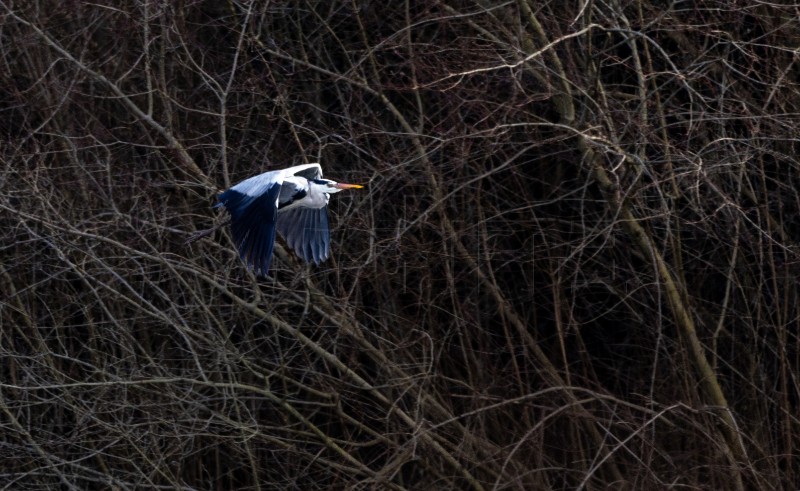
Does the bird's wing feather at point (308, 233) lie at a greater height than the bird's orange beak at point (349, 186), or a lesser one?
lesser

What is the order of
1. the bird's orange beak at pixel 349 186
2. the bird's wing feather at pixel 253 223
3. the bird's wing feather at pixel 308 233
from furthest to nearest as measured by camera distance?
the bird's orange beak at pixel 349 186 → the bird's wing feather at pixel 308 233 → the bird's wing feather at pixel 253 223

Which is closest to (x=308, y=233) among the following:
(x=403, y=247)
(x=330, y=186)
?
(x=330, y=186)

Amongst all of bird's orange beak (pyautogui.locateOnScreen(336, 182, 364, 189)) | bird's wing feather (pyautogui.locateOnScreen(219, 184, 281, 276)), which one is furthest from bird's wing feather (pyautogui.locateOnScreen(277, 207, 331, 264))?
bird's wing feather (pyautogui.locateOnScreen(219, 184, 281, 276))

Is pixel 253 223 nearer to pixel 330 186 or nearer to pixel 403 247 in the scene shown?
pixel 330 186

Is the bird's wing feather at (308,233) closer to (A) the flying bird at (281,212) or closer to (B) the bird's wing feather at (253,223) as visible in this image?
(A) the flying bird at (281,212)

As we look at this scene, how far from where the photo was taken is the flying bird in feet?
14.5

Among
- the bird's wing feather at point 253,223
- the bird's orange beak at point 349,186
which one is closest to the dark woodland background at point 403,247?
the bird's orange beak at point 349,186

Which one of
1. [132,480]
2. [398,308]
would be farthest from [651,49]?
[132,480]

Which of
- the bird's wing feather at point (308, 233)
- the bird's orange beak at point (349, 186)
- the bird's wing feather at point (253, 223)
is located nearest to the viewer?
the bird's wing feather at point (253, 223)

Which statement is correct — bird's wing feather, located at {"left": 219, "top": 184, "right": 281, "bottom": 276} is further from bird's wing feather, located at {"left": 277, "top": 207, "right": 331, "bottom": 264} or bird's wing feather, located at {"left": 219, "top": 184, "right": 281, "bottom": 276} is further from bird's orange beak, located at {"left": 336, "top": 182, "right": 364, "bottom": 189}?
bird's orange beak, located at {"left": 336, "top": 182, "right": 364, "bottom": 189}

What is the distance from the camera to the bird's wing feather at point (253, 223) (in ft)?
14.4

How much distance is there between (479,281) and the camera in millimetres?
5812

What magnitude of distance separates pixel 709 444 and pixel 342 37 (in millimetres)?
2923

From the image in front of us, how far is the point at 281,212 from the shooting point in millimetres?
5113
